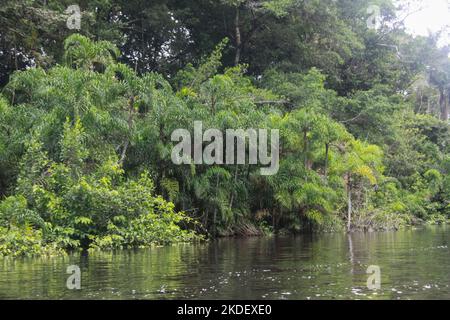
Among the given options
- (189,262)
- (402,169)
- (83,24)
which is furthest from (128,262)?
(402,169)

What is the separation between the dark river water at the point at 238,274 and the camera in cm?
789

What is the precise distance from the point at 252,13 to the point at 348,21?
694cm

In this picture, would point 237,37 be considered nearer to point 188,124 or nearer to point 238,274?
point 188,124

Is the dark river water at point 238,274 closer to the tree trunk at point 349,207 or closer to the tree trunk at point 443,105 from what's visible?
the tree trunk at point 349,207

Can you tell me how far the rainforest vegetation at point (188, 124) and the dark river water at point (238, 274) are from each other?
8.62 ft

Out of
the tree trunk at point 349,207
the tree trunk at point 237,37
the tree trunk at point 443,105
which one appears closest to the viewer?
the tree trunk at point 349,207

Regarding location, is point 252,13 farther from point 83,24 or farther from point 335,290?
point 335,290

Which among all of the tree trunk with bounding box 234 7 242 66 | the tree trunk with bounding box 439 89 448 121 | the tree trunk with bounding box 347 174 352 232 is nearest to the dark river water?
the tree trunk with bounding box 347 174 352 232

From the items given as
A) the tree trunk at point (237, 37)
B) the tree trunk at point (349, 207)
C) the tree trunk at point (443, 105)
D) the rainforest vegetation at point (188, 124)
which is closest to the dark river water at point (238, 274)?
the rainforest vegetation at point (188, 124)

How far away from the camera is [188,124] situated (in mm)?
19641

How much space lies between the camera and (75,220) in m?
Answer: 16.0

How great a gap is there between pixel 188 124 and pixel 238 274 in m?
10.2

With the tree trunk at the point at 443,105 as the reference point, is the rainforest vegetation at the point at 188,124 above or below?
below

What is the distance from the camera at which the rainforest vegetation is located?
16.9 m
